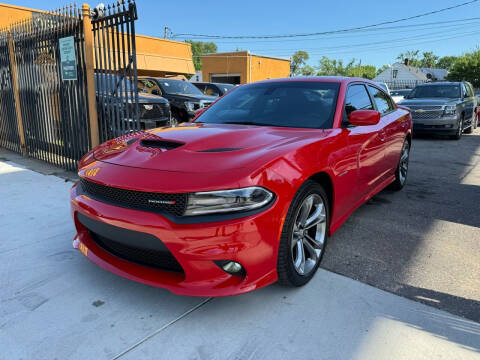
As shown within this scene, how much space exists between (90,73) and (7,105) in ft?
11.1

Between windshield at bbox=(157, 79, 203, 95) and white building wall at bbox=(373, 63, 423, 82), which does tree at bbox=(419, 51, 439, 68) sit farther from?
windshield at bbox=(157, 79, 203, 95)

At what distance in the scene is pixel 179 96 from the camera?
1031cm

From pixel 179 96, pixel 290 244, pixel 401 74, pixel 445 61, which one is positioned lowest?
pixel 290 244

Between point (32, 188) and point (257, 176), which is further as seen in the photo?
point (32, 188)

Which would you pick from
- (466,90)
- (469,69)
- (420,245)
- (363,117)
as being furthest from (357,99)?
(469,69)

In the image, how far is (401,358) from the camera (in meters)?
1.94

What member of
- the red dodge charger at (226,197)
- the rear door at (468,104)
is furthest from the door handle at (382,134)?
the rear door at (468,104)

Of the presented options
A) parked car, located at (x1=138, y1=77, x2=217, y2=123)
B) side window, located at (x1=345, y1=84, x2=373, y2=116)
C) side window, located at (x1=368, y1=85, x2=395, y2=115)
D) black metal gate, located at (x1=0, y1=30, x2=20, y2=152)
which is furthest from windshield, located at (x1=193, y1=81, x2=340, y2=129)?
parked car, located at (x1=138, y1=77, x2=217, y2=123)

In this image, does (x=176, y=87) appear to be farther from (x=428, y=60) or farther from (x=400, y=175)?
(x=428, y=60)

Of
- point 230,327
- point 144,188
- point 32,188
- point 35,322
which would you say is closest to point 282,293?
point 230,327

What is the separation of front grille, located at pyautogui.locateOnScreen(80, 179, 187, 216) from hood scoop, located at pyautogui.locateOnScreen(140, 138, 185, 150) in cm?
48

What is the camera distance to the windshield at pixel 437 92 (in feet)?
35.3

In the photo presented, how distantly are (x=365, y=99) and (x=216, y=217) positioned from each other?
2.65 m

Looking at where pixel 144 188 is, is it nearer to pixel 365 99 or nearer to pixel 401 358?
pixel 401 358
